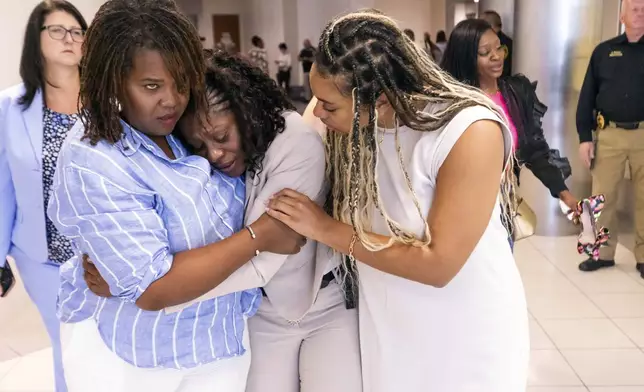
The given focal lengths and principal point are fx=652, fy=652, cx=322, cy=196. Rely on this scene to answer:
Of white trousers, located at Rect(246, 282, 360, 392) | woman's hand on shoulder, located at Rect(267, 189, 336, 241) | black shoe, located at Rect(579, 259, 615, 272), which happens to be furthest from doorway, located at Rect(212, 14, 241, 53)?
woman's hand on shoulder, located at Rect(267, 189, 336, 241)

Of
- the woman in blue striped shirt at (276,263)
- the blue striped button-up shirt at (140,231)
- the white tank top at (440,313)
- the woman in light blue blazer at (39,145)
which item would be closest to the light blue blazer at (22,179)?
the woman in light blue blazer at (39,145)

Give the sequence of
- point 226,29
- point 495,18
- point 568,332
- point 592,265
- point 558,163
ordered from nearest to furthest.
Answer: point 558,163
point 568,332
point 592,265
point 495,18
point 226,29

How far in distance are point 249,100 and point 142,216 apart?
1.47 ft

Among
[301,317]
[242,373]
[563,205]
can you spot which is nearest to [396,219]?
[301,317]

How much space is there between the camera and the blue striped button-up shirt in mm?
1319

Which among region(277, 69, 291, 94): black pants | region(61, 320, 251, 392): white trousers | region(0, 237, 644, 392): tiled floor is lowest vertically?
region(0, 237, 644, 392): tiled floor

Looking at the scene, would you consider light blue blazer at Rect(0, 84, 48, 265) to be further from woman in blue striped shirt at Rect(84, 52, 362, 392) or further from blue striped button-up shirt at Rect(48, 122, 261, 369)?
woman in blue striped shirt at Rect(84, 52, 362, 392)

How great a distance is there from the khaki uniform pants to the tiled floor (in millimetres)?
257

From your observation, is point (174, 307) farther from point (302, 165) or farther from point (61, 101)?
point (61, 101)

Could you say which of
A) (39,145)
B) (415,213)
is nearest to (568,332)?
(415,213)

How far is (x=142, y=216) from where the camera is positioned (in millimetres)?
1331

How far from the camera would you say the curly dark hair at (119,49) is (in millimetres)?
1311

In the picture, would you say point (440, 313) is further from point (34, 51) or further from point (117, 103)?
point (34, 51)

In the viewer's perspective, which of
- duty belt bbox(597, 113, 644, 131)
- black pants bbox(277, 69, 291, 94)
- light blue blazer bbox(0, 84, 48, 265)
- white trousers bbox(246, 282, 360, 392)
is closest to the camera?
white trousers bbox(246, 282, 360, 392)
